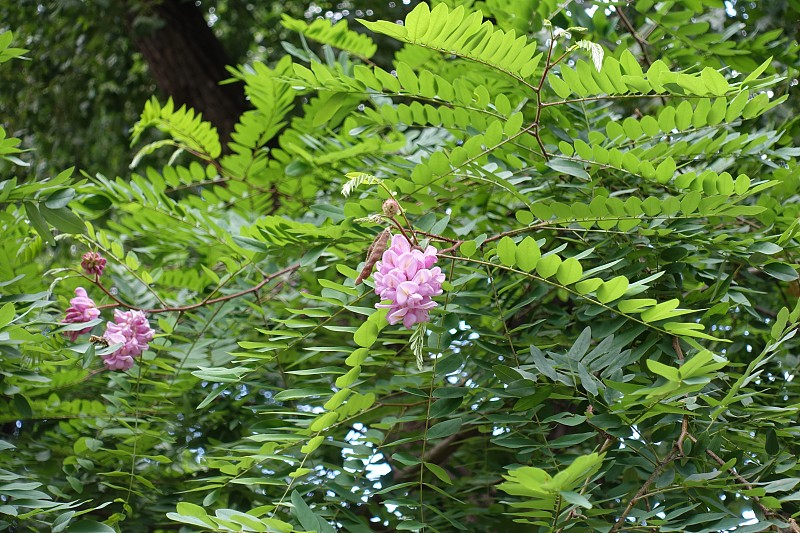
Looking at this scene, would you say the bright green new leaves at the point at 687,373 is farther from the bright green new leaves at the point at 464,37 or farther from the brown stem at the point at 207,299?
the brown stem at the point at 207,299

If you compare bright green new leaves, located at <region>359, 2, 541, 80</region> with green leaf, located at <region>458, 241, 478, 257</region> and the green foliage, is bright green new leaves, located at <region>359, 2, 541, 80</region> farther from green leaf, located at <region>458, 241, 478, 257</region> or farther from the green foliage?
green leaf, located at <region>458, 241, 478, 257</region>

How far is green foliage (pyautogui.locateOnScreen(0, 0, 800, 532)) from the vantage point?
0.99 m

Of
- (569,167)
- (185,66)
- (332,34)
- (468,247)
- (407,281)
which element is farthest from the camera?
(185,66)

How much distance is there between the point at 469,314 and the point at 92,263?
0.68 m

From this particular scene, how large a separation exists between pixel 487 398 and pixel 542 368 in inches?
7.5

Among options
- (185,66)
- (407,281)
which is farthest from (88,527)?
(185,66)

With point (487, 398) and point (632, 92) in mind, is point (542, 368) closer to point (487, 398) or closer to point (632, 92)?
point (487, 398)

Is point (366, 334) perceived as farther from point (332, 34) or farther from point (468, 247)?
point (332, 34)

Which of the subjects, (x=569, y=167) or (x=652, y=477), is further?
(x=569, y=167)

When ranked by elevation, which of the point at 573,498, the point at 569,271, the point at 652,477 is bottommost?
the point at 652,477

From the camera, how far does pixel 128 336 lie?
4.35 feet

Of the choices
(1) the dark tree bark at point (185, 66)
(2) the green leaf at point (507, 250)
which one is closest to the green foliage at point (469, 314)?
(2) the green leaf at point (507, 250)

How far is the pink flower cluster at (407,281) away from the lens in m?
0.92

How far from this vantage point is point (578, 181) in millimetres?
1357
